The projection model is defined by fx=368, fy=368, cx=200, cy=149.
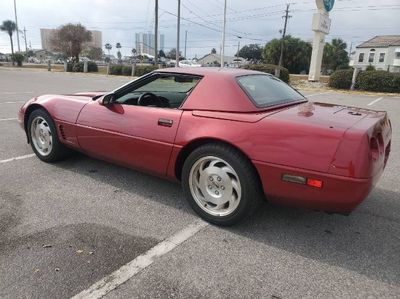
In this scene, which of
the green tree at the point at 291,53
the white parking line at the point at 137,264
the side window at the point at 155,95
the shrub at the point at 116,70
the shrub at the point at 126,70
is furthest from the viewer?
the green tree at the point at 291,53

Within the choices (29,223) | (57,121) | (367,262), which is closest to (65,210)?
(29,223)

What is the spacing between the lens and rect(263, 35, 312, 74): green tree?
192ft

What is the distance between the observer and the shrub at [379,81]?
21203 millimetres

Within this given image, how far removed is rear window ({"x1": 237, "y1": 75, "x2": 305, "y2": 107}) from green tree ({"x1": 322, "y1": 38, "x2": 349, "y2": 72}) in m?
68.6

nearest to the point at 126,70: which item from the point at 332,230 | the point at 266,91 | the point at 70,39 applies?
the point at 70,39

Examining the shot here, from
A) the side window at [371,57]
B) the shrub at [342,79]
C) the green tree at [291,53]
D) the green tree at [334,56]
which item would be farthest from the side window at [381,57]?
the shrub at [342,79]

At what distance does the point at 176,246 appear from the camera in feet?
9.62

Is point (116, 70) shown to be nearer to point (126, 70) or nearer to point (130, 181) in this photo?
point (126, 70)

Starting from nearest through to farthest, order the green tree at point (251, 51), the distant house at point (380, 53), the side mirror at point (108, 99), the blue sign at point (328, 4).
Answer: the side mirror at point (108, 99), the blue sign at point (328, 4), the distant house at point (380, 53), the green tree at point (251, 51)

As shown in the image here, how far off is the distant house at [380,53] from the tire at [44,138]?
68.7 meters

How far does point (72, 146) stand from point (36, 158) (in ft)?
3.03

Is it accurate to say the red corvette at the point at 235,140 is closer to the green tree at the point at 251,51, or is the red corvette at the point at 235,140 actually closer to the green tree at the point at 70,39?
the green tree at the point at 70,39

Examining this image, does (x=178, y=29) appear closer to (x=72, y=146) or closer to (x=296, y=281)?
(x=72, y=146)

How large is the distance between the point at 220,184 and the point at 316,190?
833mm
